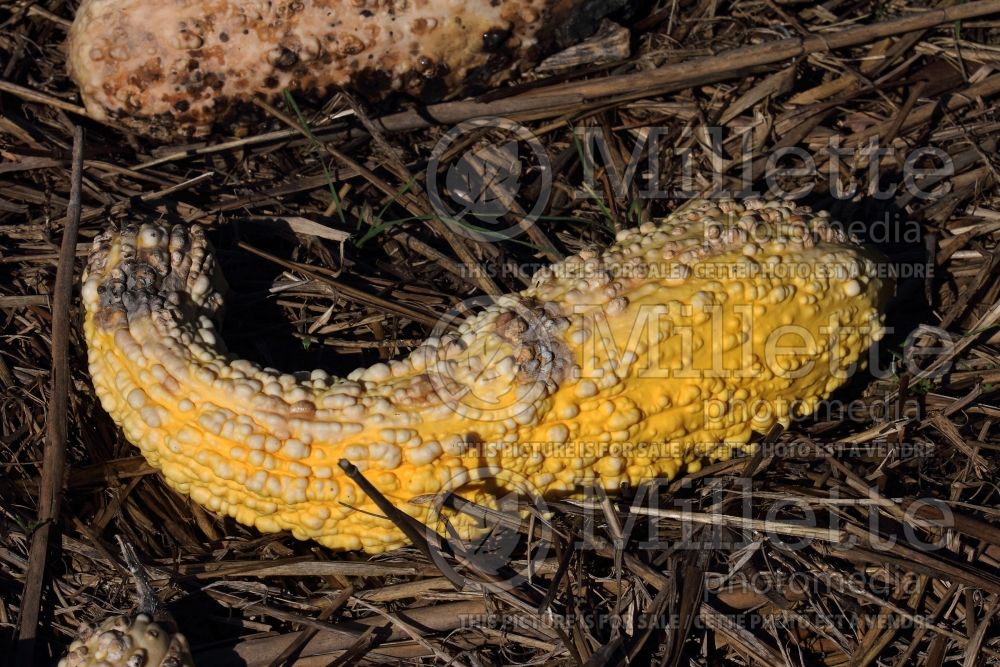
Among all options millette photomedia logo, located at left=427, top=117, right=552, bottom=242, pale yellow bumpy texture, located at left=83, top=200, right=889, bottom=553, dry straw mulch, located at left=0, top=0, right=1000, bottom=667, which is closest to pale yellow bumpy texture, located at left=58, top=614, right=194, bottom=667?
dry straw mulch, located at left=0, top=0, right=1000, bottom=667

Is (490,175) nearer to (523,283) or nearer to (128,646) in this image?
(523,283)

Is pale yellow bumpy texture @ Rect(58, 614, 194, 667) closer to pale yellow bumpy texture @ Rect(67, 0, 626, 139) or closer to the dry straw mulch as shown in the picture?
the dry straw mulch

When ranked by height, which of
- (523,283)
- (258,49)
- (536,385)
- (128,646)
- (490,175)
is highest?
(258,49)

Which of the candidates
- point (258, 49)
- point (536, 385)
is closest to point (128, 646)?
point (536, 385)

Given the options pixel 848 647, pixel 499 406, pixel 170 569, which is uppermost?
pixel 499 406

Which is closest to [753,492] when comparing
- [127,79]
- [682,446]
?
[682,446]

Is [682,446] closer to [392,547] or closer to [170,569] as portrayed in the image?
[392,547]
